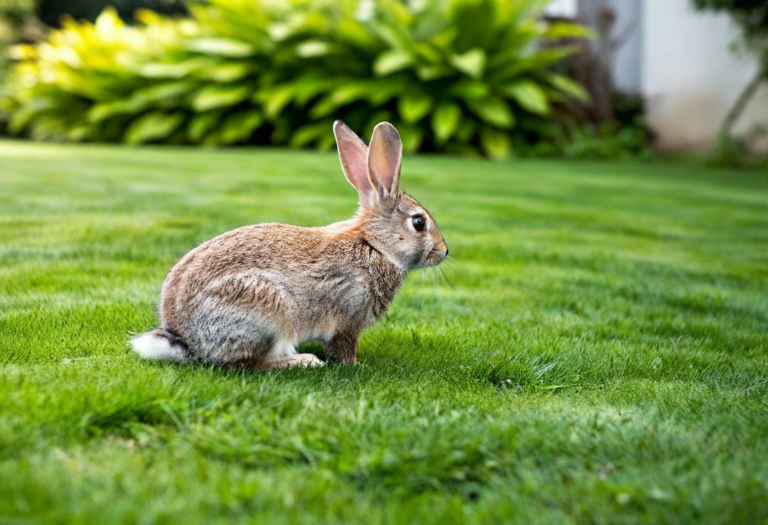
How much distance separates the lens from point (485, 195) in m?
7.57

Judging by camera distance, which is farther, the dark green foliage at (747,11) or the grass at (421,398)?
the dark green foliage at (747,11)

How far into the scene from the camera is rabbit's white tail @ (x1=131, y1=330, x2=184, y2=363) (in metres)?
2.46

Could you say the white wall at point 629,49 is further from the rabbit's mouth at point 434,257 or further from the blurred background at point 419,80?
the rabbit's mouth at point 434,257

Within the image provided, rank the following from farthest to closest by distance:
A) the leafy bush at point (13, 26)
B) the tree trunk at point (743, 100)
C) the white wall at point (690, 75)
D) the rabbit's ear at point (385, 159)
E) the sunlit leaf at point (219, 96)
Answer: the leafy bush at point (13, 26), the white wall at point (690, 75), the tree trunk at point (743, 100), the sunlit leaf at point (219, 96), the rabbit's ear at point (385, 159)

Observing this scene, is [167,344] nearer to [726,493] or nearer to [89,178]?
[726,493]

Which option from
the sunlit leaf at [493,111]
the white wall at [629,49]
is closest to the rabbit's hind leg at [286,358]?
the sunlit leaf at [493,111]

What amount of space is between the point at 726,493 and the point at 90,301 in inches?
99.5

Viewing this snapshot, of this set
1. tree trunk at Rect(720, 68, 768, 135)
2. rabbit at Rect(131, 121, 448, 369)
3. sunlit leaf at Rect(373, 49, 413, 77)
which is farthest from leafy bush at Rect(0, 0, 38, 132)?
rabbit at Rect(131, 121, 448, 369)

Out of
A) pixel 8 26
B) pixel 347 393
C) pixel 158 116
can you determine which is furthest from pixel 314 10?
pixel 347 393

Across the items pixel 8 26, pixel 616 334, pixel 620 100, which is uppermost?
pixel 8 26

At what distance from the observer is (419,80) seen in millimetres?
12711

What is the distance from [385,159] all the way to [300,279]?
1.92ft

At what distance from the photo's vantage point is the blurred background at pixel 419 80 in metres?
12.4

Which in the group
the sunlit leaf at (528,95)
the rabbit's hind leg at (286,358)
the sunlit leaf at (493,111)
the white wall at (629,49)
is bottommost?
the rabbit's hind leg at (286,358)
